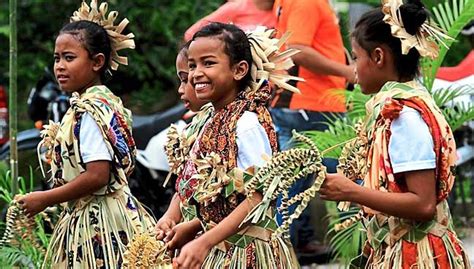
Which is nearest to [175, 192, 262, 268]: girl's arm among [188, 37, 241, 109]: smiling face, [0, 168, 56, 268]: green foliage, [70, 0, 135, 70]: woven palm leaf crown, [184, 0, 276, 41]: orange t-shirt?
[188, 37, 241, 109]: smiling face

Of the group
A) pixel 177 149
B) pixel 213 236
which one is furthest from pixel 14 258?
pixel 213 236

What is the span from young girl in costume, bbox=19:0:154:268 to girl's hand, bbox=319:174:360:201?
145 cm

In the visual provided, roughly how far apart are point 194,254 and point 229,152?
1.40ft

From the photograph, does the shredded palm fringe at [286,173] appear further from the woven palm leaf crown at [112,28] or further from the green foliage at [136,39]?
the green foliage at [136,39]

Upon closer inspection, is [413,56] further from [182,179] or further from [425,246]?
[182,179]

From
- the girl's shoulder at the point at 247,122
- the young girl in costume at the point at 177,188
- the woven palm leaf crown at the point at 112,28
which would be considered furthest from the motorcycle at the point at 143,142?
the girl's shoulder at the point at 247,122

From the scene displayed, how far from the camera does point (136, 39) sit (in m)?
12.1

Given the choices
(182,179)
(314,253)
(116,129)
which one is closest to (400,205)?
(182,179)

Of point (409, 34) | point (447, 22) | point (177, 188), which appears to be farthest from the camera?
point (447, 22)

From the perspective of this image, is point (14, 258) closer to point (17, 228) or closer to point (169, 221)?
point (17, 228)

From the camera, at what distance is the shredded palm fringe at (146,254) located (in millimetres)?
4457

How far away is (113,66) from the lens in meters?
5.51

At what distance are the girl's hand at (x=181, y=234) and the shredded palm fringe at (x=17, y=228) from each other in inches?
37.5

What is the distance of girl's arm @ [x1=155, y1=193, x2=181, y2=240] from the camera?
15.4 feet
